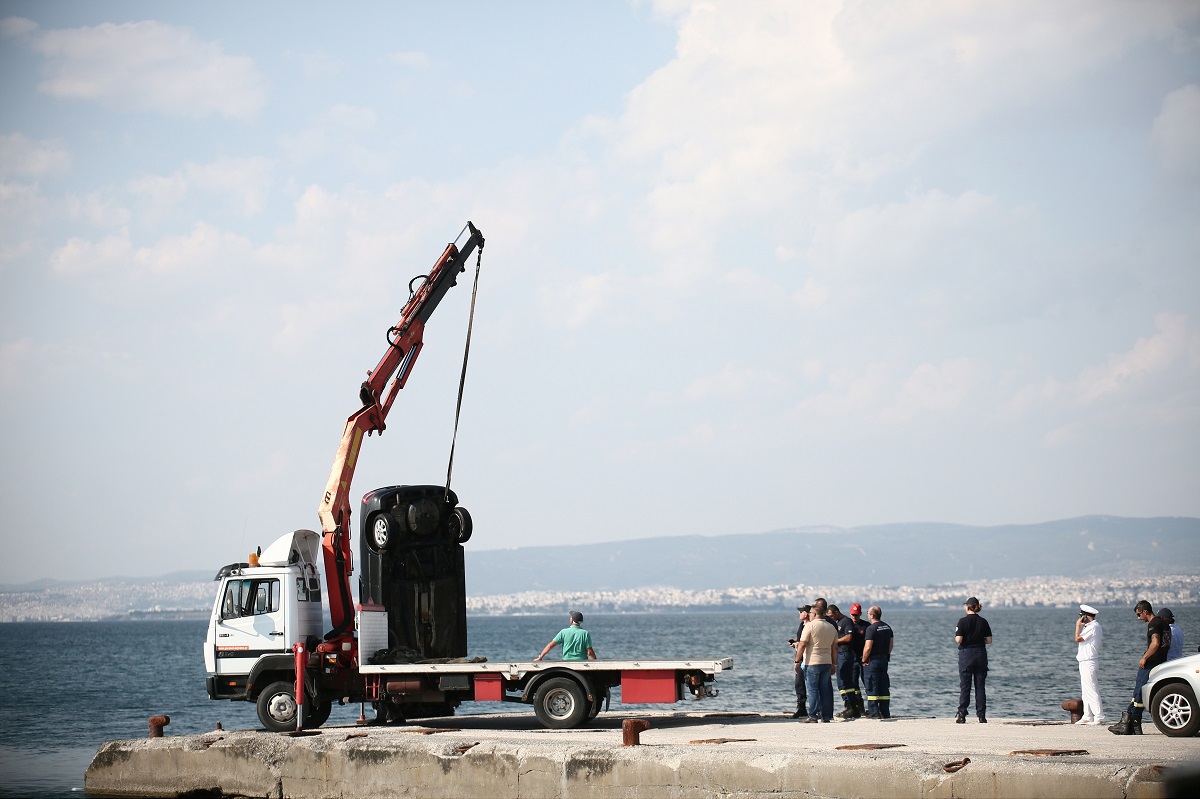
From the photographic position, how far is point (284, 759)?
51.0 ft

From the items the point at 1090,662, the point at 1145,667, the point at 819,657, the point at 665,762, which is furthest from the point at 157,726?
the point at 1145,667

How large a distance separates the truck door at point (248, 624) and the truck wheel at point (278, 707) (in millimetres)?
604

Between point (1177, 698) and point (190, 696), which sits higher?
point (1177, 698)

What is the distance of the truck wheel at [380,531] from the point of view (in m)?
19.5

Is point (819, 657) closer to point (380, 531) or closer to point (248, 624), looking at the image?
point (380, 531)

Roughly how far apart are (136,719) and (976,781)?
32.3 m

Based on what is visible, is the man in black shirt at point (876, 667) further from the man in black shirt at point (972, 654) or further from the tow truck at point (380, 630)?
the tow truck at point (380, 630)

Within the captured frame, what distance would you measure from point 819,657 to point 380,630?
657 centimetres

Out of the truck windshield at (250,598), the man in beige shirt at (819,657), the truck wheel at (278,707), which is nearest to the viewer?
the man in beige shirt at (819,657)

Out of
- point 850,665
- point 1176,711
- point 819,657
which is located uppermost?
point 819,657

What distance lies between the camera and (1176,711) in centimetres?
1477

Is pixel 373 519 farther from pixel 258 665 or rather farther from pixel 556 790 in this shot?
pixel 556 790

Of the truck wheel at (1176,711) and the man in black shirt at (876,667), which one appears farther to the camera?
the man in black shirt at (876,667)

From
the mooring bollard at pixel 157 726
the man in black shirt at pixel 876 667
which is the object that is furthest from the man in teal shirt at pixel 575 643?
the mooring bollard at pixel 157 726
